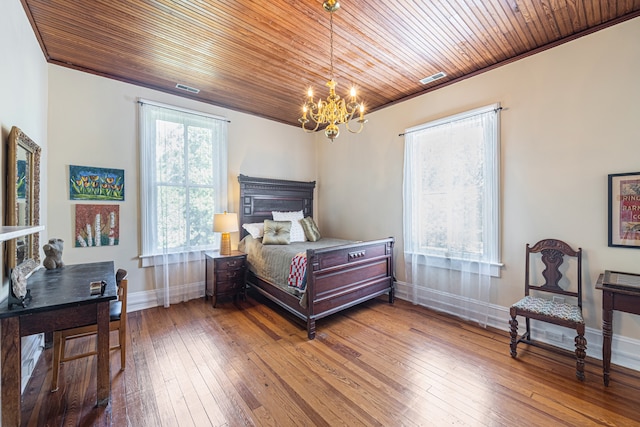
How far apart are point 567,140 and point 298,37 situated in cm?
275

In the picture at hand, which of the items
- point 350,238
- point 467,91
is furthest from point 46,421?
point 467,91

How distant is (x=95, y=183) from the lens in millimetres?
3174

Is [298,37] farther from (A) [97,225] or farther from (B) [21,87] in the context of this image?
(A) [97,225]

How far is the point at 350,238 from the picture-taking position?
15.2ft

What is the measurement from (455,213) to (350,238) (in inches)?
72.8

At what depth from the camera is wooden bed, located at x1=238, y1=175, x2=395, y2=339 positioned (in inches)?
111

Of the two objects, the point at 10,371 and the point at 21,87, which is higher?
the point at 21,87

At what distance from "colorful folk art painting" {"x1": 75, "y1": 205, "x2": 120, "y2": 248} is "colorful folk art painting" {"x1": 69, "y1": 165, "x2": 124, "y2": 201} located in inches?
5.1

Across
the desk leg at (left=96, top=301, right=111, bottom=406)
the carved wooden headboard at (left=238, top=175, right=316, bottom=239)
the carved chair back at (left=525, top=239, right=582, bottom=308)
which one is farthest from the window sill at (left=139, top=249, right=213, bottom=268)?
the carved chair back at (left=525, top=239, right=582, bottom=308)

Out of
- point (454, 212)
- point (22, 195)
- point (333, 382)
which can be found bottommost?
point (333, 382)

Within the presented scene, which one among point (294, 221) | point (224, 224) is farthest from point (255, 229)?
point (294, 221)

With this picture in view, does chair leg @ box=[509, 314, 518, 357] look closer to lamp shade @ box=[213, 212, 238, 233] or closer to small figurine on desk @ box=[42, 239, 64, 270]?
lamp shade @ box=[213, 212, 238, 233]

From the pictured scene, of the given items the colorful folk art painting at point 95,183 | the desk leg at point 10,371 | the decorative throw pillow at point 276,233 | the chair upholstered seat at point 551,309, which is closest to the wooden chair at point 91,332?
the desk leg at point 10,371

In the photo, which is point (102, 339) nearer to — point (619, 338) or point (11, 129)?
point (11, 129)
